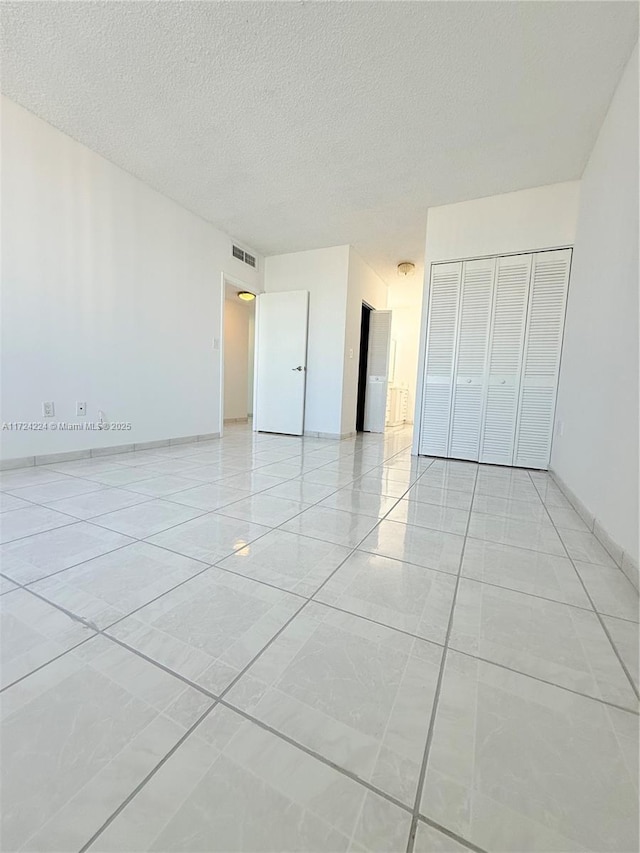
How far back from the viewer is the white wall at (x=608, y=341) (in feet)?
4.86

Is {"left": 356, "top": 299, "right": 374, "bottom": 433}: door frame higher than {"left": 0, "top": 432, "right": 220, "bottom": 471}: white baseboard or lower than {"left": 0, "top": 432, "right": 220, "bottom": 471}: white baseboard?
higher

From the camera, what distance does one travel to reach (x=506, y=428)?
132 inches

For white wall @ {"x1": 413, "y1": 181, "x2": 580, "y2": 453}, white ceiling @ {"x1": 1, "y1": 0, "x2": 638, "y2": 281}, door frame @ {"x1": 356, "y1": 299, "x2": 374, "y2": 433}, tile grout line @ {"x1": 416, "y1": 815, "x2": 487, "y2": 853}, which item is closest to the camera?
tile grout line @ {"x1": 416, "y1": 815, "x2": 487, "y2": 853}

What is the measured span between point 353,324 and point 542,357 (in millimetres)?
2513

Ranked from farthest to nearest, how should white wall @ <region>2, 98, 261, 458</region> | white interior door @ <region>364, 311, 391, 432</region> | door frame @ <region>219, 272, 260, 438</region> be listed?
white interior door @ <region>364, 311, 391, 432</region>
door frame @ <region>219, 272, 260, 438</region>
white wall @ <region>2, 98, 261, 458</region>

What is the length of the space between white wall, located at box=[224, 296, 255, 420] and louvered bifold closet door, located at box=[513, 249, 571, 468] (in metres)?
4.53

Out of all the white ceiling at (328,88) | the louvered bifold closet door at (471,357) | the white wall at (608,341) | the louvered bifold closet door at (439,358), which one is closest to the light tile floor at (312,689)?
the white wall at (608,341)

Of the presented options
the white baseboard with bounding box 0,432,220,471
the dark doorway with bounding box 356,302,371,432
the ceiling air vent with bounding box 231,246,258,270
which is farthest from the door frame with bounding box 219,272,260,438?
the dark doorway with bounding box 356,302,371,432

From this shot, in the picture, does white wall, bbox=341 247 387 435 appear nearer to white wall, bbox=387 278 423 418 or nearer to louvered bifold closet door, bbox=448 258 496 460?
louvered bifold closet door, bbox=448 258 496 460

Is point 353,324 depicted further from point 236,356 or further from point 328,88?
point 328,88

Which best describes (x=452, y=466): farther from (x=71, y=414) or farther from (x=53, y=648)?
(x=71, y=414)

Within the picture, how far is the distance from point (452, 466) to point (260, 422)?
9.56 ft

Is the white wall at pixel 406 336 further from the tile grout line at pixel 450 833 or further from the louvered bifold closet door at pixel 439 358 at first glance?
the tile grout line at pixel 450 833

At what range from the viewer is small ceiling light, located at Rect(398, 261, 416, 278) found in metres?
5.16
